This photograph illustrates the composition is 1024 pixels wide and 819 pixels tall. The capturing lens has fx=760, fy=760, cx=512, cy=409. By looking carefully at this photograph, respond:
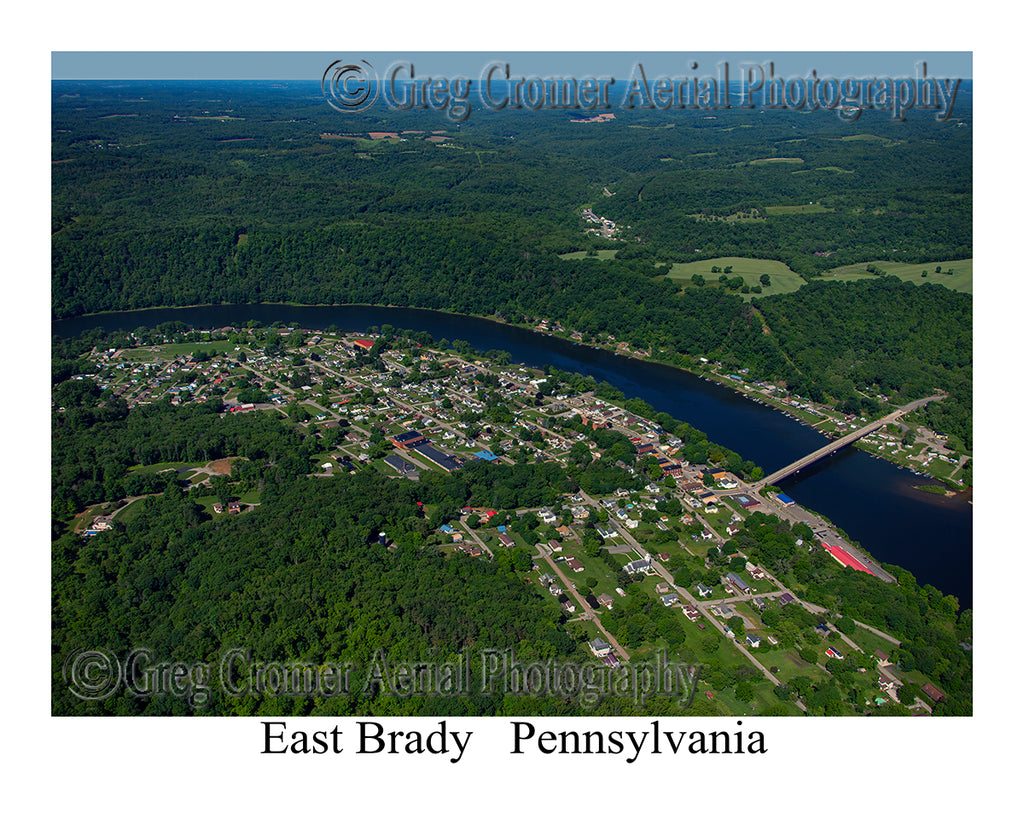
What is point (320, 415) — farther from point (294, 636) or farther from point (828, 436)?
point (828, 436)

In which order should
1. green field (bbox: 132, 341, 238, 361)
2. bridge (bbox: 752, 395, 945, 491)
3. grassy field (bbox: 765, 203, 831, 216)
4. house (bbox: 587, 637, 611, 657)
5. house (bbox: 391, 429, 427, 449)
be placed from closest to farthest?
house (bbox: 587, 637, 611, 657) → bridge (bbox: 752, 395, 945, 491) → house (bbox: 391, 429, 427, 449) → green field (bbox: 132, 341, 238, 361) → grassy field (bbox: 765, 203, 831, 216)

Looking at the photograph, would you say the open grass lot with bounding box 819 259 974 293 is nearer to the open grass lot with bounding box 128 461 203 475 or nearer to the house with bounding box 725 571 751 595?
the house with bounding box 725 571 751 595

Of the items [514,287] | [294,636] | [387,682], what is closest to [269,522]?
[294,636]

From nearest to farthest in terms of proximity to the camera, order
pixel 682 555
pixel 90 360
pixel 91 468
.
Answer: pixel 682 555 → pixel 91 468 → pixel 90 360

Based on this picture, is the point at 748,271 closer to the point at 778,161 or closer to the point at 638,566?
the point at 638,566

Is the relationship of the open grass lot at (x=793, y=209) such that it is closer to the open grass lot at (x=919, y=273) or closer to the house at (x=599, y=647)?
the open grass lot at (x=919, y=273)

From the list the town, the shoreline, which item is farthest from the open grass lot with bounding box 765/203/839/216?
the town
